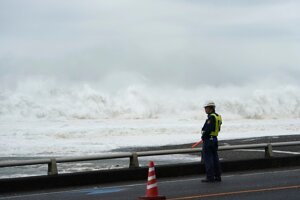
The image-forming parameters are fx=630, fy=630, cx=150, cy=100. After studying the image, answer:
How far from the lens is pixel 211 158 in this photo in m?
13.3

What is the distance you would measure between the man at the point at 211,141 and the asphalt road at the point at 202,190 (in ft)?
0.92

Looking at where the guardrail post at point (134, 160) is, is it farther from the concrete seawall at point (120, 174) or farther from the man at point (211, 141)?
the man at point (211, 141)

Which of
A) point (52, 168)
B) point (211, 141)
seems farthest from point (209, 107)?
point (52, 168)

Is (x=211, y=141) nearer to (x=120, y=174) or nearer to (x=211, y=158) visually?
(x=211, y=158)

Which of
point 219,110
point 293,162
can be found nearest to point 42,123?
point 219,110

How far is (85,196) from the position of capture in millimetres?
11602

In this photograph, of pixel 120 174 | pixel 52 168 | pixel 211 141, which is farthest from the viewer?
pixel 120 174

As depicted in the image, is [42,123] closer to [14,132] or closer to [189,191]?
[14,132]

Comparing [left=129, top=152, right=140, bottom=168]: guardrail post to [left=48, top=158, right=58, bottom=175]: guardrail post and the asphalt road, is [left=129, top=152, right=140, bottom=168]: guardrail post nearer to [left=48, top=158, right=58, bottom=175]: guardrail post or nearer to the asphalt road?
the asphalt road

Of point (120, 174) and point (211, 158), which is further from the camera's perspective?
point (120, 174)

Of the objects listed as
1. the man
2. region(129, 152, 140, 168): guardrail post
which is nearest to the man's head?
the man

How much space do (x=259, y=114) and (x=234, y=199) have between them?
297ft

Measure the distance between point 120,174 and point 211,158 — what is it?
7.88ft

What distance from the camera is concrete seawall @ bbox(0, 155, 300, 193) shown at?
43.3 feet
